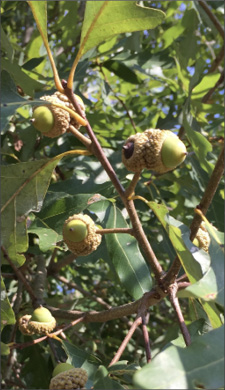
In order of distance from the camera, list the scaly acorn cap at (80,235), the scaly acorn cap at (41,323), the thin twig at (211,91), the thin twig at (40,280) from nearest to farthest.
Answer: the scaly acorn cap at (80,235) → the scaly acorn cap at (41,323) → the thin twig at (40,280) → the thin twig at (211,91)

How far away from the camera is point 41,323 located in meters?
1.15

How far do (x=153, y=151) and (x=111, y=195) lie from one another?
62cm

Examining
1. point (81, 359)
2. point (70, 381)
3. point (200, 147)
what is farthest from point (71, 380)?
point (200, 147)

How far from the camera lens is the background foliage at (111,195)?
86 cm

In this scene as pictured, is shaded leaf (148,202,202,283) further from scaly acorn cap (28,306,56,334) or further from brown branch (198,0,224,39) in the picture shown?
brown branch (198,0,224,39)

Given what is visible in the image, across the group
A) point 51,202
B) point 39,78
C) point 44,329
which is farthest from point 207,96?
point 44,329

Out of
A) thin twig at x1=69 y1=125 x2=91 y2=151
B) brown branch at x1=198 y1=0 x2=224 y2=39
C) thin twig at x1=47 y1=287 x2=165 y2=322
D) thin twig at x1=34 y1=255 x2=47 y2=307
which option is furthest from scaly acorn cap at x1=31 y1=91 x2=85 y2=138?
brown branch at x1=198 y1=0 x2=224 y2=39

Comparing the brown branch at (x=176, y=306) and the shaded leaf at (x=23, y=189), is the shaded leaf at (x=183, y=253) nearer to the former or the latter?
the brown branch at (x=176, y=306)

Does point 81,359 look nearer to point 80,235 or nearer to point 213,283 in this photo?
point 80,235

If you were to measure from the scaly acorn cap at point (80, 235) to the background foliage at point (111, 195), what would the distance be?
0.10 metres

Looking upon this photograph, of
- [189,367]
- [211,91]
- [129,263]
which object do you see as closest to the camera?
[189,367]

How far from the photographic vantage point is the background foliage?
858mm

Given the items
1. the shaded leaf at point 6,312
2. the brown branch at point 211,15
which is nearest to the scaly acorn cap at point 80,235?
the shaded leaf at point 6,312

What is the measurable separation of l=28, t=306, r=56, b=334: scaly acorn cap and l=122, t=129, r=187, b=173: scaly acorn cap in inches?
16.9
